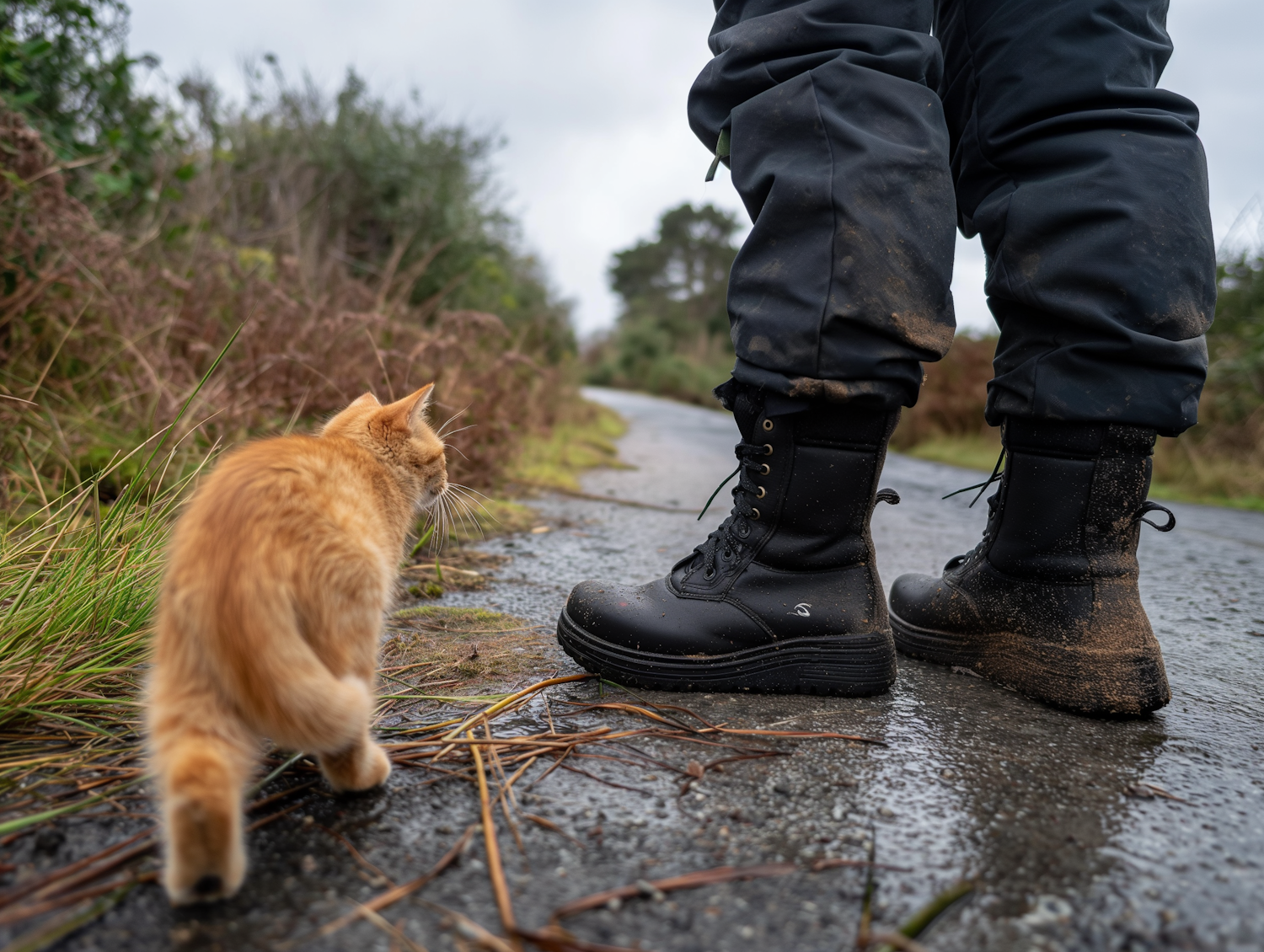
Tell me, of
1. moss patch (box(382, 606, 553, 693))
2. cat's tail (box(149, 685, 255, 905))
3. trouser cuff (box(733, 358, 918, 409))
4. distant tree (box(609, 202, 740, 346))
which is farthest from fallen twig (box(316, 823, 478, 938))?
distant tree (box(609, 202, 740, 346))

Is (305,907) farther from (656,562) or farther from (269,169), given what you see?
(269,169)

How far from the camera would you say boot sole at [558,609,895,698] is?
1.65 meters

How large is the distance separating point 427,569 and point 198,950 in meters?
1.83

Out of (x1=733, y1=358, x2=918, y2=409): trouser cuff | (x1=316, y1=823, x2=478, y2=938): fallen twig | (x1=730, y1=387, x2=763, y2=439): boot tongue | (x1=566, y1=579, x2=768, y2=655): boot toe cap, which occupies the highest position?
(x1=733, y1=358, x2=918, y2=409): trouser cuff

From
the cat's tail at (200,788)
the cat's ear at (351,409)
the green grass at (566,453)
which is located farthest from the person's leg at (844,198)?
the green grass at (566,453)

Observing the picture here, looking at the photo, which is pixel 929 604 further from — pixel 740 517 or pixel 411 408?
pixel 411 408

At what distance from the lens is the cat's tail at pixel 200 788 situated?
2.80 ft

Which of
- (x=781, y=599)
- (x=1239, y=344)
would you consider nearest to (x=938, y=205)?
(x=781, y=599)

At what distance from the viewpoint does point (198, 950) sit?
815mm

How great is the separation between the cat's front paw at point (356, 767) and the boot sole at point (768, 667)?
60 centimetres

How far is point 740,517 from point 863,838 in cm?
82

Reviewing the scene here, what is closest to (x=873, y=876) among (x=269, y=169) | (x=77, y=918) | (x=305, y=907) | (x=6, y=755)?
(x=305, y=907)

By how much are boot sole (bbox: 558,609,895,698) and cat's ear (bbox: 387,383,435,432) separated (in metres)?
0.66

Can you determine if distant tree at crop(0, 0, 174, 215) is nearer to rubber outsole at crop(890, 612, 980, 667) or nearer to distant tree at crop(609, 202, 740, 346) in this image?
rubber outsole at crop(890, 612, 980, 667)
